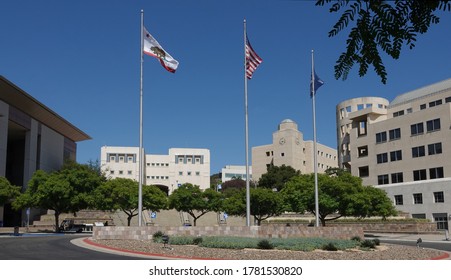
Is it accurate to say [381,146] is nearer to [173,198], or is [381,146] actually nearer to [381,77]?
[173,198]

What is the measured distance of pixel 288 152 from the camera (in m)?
128

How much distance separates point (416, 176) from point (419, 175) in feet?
1.86

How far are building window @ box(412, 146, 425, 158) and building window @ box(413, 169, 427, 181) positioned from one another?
6.87 ft

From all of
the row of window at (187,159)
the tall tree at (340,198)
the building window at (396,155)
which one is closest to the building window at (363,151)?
the building window at (396,155)

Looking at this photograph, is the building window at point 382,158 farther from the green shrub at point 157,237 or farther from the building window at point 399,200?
the green shrub at point 157,237

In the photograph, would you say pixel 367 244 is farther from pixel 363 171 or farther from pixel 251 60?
pixel 363 171

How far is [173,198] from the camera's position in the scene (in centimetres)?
7056

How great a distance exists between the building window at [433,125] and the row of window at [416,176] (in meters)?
5.15

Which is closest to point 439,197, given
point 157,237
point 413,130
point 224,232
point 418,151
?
point 418,151

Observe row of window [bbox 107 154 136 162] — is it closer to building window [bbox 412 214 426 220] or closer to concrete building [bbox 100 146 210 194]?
concrete building [bbox 100 146 210 194]

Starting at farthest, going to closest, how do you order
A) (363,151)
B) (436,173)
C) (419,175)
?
1. (363,151)
2. (419,175)
3. (436,173)

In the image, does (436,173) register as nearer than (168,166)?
Yes

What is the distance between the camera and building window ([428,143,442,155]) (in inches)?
2453
